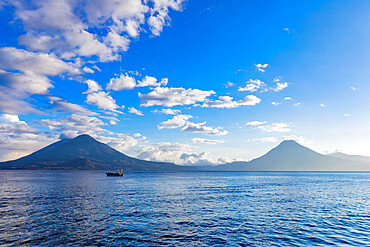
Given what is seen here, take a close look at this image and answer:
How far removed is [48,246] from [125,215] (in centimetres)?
1550

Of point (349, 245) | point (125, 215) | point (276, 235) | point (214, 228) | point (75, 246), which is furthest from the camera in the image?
point (125, 215)

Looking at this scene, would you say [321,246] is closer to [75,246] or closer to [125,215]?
[75,246]

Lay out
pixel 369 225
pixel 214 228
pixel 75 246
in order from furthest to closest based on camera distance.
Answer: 1. pixel 369 225
2. pixel 214 228
3. pixel 75 246

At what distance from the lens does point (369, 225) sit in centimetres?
3406

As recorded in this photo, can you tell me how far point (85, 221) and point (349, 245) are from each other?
33825mm

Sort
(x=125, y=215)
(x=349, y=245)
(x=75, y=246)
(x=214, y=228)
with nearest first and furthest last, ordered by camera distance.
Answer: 1. (x=75, y=246)
2. (x=349, y=245)
3. (x=214, y=228)
4. (x=125, y=215)

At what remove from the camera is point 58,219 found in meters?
35.2

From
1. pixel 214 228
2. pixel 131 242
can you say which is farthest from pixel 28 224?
pixel 214 228

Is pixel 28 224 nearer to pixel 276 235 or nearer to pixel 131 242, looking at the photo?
pixel 131 242

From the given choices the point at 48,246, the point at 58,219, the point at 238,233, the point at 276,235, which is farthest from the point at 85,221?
the point at 276,235

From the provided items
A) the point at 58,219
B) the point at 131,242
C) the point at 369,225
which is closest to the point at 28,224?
the point at 58,219

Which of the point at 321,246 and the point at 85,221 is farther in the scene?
the point at 85,221

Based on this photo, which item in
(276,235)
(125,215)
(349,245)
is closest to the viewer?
(349,245)

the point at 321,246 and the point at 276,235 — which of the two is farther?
the point at 276,235
